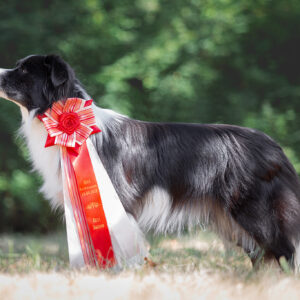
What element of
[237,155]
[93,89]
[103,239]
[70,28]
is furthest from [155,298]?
[70,28]

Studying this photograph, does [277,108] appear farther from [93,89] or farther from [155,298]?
[155,298]

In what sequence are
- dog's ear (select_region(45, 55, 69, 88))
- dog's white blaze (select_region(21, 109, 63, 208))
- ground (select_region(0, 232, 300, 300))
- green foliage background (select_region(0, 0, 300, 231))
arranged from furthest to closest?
green foliage background (select_region(0, 0, 300, 231)) → dog's white blaze (select_region(21, 109, 63, 208)) → dog's ear (select_region(45, 55, 69, 88)) → ground (select_region(0, 232, 300, 300))

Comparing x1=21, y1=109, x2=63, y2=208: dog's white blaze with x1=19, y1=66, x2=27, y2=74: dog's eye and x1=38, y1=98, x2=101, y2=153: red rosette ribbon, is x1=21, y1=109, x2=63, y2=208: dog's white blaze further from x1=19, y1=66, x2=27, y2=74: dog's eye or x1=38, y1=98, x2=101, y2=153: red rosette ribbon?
x1=19, y1=66, x2=27, y2=74: dog's eye

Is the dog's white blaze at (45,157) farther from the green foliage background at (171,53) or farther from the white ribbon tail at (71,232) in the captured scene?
the green foliage background at (171,53)

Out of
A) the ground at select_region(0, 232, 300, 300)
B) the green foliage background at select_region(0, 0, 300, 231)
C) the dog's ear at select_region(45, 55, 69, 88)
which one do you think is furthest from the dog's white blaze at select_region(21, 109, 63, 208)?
the green foliage background at select_region(0, 0, 300, 231)

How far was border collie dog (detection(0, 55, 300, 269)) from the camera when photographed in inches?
154

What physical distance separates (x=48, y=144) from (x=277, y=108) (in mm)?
3567

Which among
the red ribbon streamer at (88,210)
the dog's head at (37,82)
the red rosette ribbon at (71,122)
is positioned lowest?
the red ribbon streamer at (88,210)

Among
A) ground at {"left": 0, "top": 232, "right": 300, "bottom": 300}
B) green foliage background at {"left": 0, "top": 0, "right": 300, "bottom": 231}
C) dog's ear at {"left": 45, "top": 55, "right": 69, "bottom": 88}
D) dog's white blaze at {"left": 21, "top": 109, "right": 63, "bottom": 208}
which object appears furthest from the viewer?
green foliage background at {"left": 0, "top": 0, "right": 300, "bottom": 231}

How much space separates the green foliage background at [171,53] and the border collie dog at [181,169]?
2.04 metres

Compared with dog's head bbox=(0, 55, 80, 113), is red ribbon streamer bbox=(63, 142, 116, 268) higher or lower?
lower

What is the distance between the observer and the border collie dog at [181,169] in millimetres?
3922

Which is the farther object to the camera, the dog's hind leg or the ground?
the dog's hind leg

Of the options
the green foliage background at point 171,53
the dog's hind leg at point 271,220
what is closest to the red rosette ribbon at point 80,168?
the dog's hind leg at point 271,220
